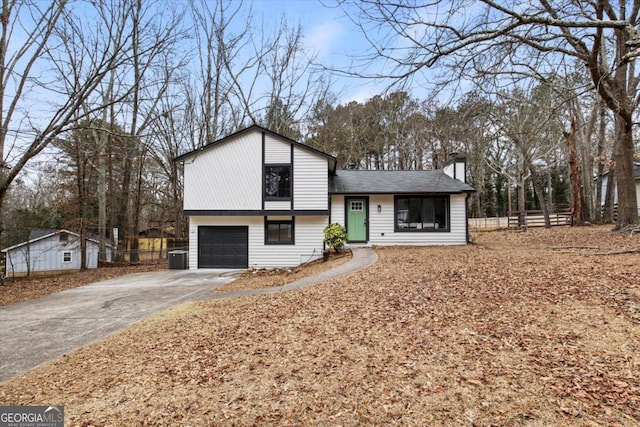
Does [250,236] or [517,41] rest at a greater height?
[517,41]

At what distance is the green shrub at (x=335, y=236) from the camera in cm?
1229

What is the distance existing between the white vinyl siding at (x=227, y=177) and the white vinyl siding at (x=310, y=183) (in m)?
1.53

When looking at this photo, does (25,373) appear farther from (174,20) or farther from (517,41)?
(174,20)

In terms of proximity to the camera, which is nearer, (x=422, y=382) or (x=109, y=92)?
(x=422, y=382)

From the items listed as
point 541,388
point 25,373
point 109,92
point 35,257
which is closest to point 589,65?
point 541,388

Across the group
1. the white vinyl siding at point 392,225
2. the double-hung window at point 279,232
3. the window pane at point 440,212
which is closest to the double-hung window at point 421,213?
the window pane at point 440,212

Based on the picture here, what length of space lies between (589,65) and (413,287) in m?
5.57

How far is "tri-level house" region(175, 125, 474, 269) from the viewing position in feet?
42.1

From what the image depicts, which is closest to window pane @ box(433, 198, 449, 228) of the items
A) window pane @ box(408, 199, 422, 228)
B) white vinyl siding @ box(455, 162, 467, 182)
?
window pane @ box(408, 199, 422, 228)

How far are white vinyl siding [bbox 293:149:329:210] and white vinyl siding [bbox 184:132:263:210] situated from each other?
1530 millimetres

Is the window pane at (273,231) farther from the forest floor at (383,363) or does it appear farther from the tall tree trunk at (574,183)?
the tall tree trunk at (574,183)

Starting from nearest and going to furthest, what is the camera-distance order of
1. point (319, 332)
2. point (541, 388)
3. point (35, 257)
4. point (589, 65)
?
1. point (541, 388)
2. point (319, 332)
3. point (589, 65)
4. point (35, 257)

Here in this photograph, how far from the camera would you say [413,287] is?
630cm

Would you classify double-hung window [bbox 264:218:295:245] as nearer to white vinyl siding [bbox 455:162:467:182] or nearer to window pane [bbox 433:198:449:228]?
window pane [bbox 433:198:449:228]
